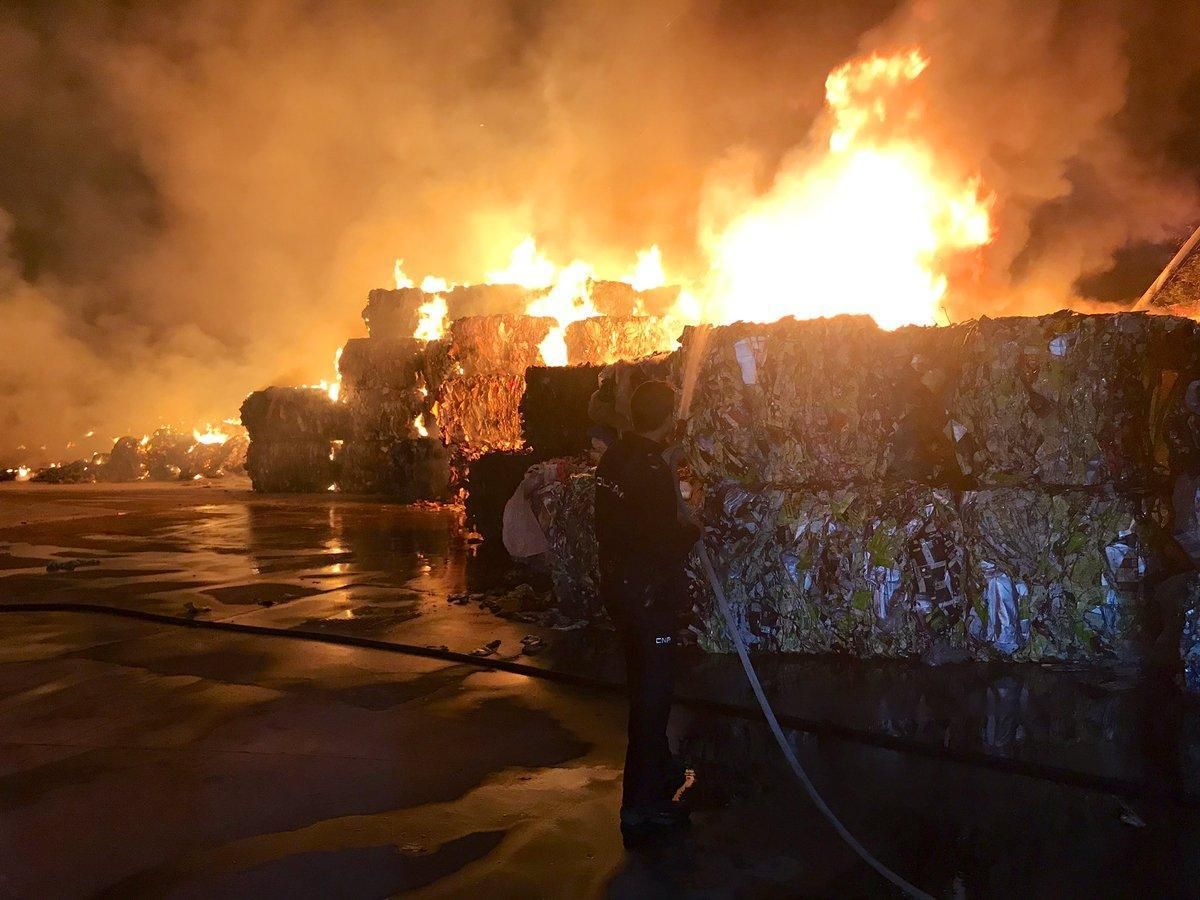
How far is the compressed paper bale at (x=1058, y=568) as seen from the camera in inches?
179

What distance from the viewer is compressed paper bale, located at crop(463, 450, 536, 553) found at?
32.9ft

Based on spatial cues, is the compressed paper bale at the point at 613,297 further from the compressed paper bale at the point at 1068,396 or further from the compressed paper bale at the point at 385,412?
the compressed paper bale at the point at 1068,396

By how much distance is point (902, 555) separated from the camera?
4840 millimetres

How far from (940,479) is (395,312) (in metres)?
23.6

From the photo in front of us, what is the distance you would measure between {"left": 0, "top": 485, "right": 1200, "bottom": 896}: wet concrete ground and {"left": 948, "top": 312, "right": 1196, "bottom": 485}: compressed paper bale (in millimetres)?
1233

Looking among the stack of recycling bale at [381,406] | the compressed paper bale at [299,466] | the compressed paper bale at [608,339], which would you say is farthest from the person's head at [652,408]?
the compressed paper bale at [299,466]

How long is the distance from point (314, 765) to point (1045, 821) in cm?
307

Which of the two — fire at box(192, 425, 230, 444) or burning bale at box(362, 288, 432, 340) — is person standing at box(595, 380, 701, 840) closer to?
burning bale at box(362, 288, 432, 340)

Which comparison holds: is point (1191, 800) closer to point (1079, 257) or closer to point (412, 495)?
point (1079, 257)

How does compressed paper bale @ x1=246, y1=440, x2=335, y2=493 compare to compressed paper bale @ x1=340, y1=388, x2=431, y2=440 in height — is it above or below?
below

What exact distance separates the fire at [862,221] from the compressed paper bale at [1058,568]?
417cm

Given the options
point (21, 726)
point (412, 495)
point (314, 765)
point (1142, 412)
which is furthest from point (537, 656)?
point (412, 495)

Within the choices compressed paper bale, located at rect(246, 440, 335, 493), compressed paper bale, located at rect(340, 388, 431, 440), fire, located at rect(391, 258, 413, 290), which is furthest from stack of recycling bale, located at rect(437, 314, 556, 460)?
fire, located at rect(391, 258, 413, 290)

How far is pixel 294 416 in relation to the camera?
21.7m
